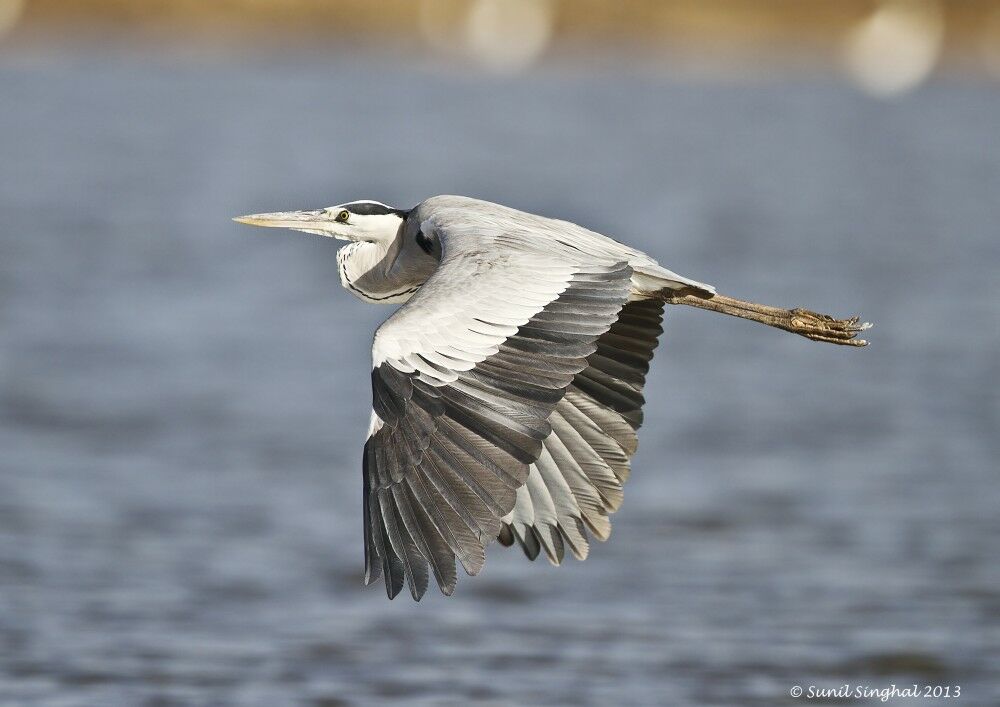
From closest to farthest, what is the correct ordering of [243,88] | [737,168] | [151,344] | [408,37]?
[151,344] → [737,168] → [243,88] → [408,37]

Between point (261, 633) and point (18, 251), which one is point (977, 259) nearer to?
point (18, 251)

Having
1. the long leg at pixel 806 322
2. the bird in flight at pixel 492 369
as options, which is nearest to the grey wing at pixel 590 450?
the bird in flight at pixel 492 369

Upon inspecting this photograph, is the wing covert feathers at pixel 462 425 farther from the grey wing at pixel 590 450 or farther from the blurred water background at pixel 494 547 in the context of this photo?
the blurred water background at pixel 494 547

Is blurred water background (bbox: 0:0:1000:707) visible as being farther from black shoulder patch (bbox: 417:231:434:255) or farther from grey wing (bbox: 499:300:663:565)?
black shoulder patch (bbox: 417:231:434:255)

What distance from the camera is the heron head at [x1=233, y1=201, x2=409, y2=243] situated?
760 cm

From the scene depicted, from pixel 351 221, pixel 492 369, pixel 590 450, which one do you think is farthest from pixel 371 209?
pixel 492 369

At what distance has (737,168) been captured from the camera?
28.7 meters

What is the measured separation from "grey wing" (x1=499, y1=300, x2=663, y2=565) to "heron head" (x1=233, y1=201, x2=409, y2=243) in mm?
1079

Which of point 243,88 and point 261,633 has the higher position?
point 243,88

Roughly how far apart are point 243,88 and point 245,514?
98.1 feet

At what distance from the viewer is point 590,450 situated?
23.4ft

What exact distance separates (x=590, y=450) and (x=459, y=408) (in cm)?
156

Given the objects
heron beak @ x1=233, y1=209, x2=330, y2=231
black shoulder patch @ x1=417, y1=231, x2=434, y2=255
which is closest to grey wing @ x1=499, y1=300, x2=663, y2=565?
black shoulder patch @ x1=417, y1=231, x2=434, y2=255

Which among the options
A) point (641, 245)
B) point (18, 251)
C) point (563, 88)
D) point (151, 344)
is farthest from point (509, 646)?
point (563, 88)
